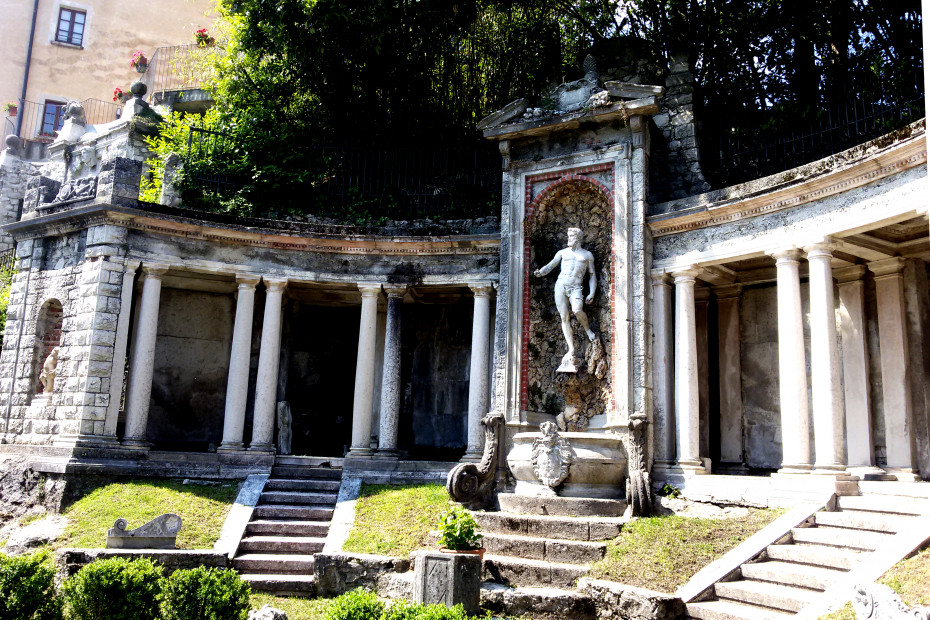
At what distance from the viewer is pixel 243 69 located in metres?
21.9

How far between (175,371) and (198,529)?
6.61 metres

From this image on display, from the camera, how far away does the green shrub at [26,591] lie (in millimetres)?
9164

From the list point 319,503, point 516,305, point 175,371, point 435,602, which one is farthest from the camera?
point 175,371

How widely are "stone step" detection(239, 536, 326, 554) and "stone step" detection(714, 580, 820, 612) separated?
6.51 m

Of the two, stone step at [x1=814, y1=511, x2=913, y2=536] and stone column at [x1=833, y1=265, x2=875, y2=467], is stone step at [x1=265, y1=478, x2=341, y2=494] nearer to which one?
stone step at [x1=814, y1=511, x2=913, y2=536]

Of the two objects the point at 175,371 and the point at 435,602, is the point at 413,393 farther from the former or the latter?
the point at 435,602

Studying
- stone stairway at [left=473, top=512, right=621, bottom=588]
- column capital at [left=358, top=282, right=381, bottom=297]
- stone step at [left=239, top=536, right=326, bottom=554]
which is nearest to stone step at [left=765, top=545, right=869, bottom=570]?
stone stairway at [left=473, top=512, right=621, bottom=588]

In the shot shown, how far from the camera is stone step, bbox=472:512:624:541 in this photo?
38.4ft

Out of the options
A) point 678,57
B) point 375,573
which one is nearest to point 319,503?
point 375,573

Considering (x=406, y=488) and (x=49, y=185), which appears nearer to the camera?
(x=406, y=488)

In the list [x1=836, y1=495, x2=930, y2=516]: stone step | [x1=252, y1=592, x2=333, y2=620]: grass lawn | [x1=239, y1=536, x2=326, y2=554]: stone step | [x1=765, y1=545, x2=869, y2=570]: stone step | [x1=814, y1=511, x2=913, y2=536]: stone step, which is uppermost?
[x1=836, y1=495, x2=930, y2=516]: stone step

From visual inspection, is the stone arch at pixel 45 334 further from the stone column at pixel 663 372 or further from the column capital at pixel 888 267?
the column capital at pixel 888 267

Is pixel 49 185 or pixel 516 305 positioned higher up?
pixel 49 185

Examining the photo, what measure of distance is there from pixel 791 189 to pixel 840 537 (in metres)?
5.91
